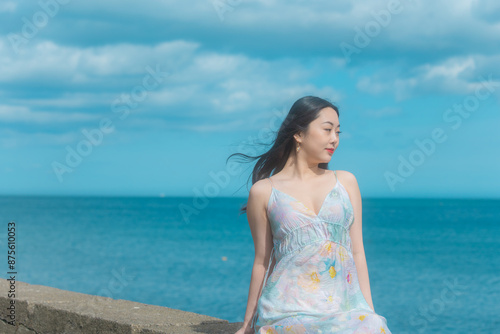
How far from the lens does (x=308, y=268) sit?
3113 mm

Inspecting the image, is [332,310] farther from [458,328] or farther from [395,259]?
[395,259]

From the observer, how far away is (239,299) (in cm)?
2122

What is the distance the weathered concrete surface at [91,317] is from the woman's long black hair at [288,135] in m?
0.78

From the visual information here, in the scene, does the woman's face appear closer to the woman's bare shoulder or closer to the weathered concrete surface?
the woman's bare shoulder

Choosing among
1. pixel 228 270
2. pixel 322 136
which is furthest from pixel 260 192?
pixel 228 270

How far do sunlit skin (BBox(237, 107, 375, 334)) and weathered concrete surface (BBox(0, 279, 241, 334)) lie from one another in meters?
0.52

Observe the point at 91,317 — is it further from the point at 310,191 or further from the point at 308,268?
the point at 310,191

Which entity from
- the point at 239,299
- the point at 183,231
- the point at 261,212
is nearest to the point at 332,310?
the point at 261,212

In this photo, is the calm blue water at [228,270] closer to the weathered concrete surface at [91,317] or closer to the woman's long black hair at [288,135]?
the weathered concrete surface at [91,317]

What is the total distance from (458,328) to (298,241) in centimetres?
1704

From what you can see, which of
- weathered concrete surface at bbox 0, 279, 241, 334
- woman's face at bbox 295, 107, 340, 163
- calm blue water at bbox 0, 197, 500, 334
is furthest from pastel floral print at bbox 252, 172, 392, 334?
calm blue water at bbox 0, 197, 500, 334

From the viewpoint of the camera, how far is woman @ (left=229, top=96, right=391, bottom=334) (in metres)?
3.04

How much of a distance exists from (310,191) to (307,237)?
26 centimetres

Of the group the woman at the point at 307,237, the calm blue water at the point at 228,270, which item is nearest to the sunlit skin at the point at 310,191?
the woman at the point at 307,237
